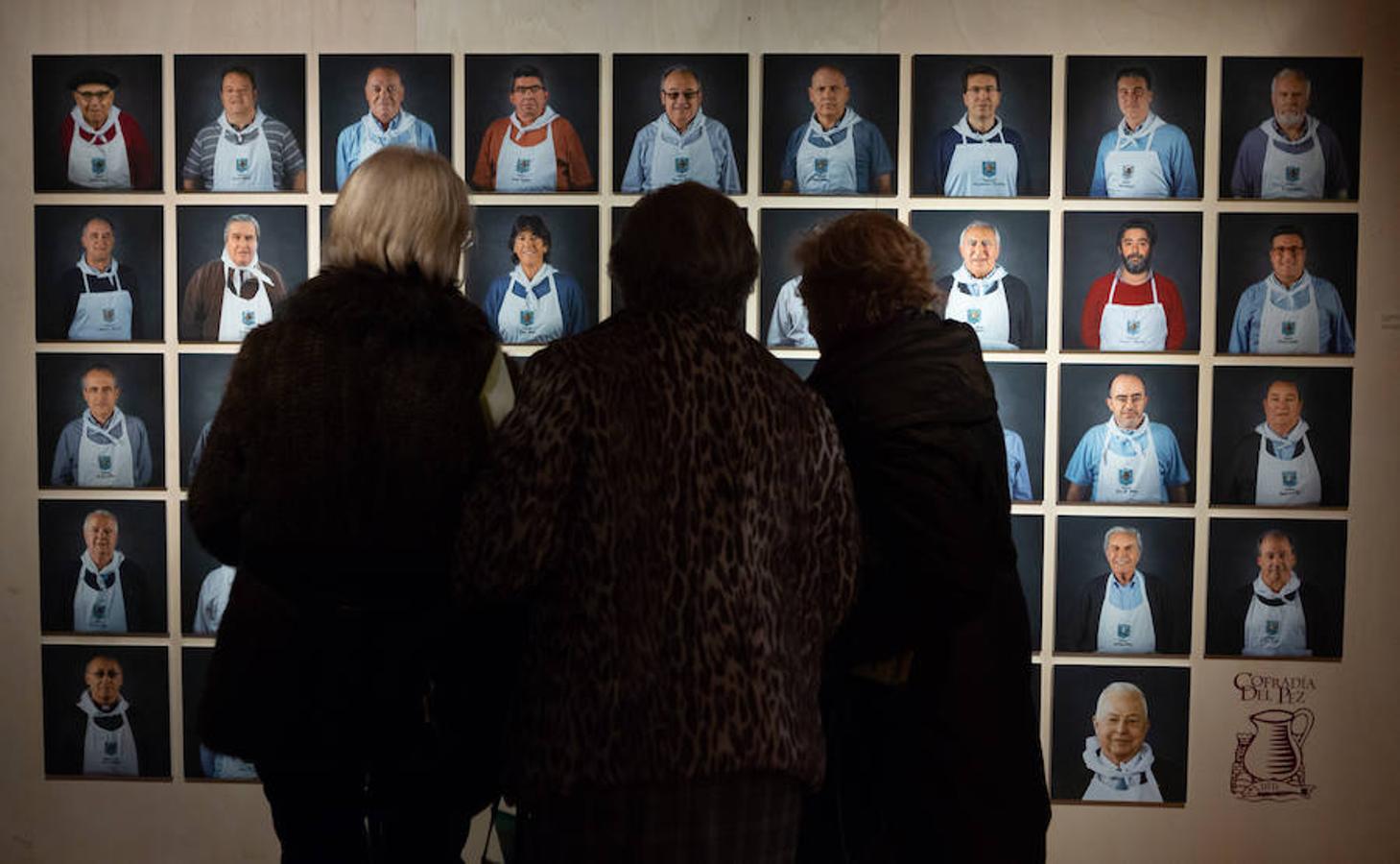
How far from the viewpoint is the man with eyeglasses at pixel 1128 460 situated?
3.16 m

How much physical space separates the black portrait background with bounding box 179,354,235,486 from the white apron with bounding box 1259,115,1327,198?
267 cm

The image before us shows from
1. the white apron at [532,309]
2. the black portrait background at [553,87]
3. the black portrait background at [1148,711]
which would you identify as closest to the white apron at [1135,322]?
the black portrait background at [1148,711]

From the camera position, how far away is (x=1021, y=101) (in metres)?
3.12

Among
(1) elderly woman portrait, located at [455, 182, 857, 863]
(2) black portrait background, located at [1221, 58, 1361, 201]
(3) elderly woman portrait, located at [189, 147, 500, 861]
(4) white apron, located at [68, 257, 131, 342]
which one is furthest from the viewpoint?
(4) white apron, located at [68, 257, 131, 342]

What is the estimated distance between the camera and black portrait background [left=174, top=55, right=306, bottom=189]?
10.3 ft

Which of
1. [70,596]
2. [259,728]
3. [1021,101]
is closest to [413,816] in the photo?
[259,728]

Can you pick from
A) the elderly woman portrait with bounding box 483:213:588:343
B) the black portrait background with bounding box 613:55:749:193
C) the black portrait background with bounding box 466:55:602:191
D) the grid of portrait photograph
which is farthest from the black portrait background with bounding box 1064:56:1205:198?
the elderly woman portrait with bounding box 483:213:588:343

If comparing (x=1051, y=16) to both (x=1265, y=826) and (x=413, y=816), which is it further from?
(x=413, y=816)

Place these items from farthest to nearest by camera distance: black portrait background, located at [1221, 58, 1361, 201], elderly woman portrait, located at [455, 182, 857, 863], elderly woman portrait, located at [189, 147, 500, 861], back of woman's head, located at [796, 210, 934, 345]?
1. black portrait background, located at [1221, 58, 1361, 201]
2. back of woman's head, located at [796, 210, 934, 345]
3. elderly woman portrait, located at [189, 147, 500, 861]
4. elderly woman portrait, located at [455, 182, 857, 863]

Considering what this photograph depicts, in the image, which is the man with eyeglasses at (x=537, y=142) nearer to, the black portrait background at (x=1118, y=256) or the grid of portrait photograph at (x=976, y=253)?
the grid of portrait photograph at (x=976, y=253)

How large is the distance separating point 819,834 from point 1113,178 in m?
1.83

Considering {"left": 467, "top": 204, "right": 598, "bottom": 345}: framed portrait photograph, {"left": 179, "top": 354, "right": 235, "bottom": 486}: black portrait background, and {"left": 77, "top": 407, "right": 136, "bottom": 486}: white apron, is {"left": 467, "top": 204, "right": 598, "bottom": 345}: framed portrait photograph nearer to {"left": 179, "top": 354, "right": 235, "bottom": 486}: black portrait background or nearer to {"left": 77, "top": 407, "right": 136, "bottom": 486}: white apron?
{"left": 179, "top": 354, "right": 235, "bottom": 486}: black portrait background

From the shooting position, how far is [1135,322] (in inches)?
124

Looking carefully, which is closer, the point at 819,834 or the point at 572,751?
the point at 572,751
